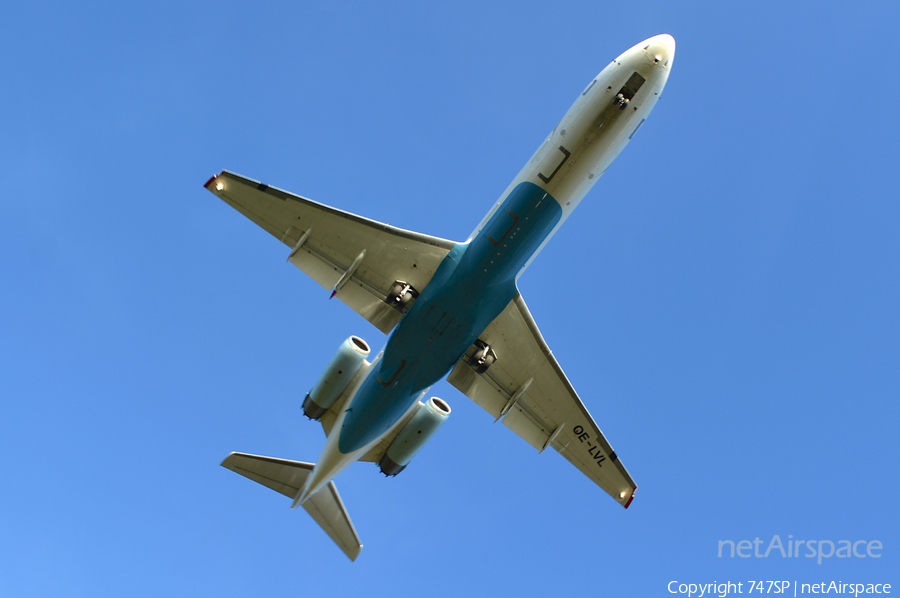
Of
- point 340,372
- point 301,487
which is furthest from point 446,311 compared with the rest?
point 301,487

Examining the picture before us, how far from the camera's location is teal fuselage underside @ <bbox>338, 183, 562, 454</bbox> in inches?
681

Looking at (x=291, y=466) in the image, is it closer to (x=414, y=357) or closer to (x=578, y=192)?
(x=414, y=357)

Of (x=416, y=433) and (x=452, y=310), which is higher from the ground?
(x=452, y=310)

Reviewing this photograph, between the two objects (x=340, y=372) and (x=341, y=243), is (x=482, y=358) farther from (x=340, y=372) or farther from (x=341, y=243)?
(x=341, y=243)

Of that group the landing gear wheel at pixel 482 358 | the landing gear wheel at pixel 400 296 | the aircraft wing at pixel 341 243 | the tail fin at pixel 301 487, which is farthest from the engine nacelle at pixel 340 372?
the tail fin at pixel 301 487

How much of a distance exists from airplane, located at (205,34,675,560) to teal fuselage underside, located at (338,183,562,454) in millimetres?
41

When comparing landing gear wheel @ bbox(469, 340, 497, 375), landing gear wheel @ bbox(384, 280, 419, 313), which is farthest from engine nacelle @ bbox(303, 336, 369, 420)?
landing gear wheel @ bbox(469, 340, 497, 375)

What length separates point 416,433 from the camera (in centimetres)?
2117

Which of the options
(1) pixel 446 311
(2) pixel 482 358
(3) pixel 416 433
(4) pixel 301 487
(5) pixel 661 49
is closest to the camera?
(5) pixel 661 49

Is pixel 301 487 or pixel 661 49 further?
pixel 301 487

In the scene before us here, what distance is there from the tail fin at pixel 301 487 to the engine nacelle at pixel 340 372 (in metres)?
3.98

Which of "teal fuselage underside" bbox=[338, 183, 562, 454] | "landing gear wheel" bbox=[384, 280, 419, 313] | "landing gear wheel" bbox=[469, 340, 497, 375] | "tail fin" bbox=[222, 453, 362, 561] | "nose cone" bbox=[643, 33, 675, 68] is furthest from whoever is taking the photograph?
"tail fin" bbox=[222, 453, 362, 561]

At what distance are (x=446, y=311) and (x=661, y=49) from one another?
9.31 meters

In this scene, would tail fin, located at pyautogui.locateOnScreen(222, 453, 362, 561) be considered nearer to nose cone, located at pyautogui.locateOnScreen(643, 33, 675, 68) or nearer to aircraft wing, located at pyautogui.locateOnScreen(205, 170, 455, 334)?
aircraft wing, located at pyautogui.locateOnScreen(205, 170, 455, 334)
